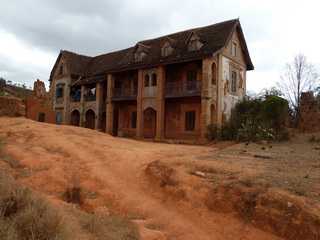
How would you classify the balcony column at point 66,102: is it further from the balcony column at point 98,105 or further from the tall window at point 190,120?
the tall window at point 190,120

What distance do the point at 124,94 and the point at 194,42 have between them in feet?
28.6

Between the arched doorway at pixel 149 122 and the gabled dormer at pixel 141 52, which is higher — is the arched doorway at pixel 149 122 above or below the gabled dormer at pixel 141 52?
below

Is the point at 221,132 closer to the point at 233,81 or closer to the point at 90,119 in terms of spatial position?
the point at 233,81

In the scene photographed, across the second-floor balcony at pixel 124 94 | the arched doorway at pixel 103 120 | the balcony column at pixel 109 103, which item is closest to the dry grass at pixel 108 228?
the second-floor balcony at pixel 124 94

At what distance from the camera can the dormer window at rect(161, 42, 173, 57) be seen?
A: 25281 millimetres

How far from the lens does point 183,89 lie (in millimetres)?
23938

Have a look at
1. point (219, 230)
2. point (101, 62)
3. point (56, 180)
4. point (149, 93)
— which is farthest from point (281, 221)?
point (101, 62)

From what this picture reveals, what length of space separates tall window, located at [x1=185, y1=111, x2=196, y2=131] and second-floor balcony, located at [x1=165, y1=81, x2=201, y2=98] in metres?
1.95

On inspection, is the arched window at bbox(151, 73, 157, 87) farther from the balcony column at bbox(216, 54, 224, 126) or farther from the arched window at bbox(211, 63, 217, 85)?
the balcony column at bbox(216, 54, 224, 126)

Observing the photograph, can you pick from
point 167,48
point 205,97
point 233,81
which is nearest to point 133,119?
point 167,48

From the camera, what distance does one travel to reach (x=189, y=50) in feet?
78.8

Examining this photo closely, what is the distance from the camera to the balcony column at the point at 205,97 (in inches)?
855

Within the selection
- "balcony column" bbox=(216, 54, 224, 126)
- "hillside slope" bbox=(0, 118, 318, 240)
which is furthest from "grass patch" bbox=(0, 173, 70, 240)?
"balcony column" bbox=(216, 54, 224, 126)

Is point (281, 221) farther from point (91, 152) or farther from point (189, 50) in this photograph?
point (189, 50)
